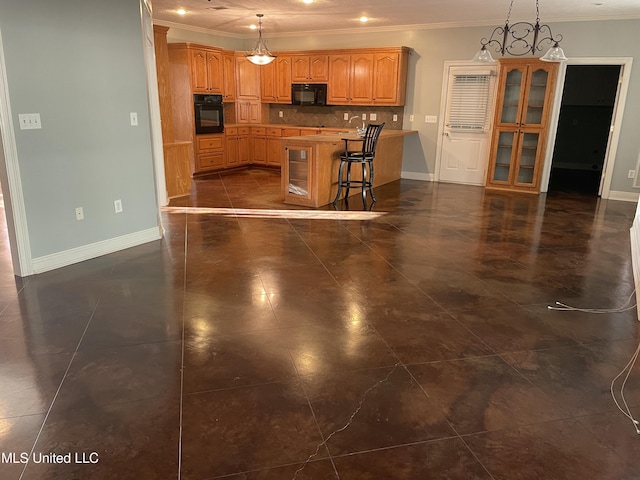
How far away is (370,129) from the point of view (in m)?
6.39

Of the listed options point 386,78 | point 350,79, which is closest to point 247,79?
point 350,79

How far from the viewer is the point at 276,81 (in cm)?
961

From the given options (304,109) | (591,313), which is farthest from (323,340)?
(304,109)

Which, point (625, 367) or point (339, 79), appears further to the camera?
point (339, 79)

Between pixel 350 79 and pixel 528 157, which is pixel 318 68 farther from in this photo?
pixel 528 157

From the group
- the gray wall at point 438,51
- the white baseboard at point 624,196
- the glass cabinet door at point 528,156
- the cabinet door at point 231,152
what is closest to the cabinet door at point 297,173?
the gray wall at point 438,51

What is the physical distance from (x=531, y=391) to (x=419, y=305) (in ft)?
3.63

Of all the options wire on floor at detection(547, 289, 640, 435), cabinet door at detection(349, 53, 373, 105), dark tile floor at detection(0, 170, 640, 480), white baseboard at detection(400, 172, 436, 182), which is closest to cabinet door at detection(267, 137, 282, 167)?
cabinet door at detection(349, 53, 373, 105)

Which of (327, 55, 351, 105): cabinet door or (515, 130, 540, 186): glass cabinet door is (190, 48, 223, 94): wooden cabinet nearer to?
(327, 55, 351, 105): cabinet door

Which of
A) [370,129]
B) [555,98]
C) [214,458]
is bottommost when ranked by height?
[214,458]

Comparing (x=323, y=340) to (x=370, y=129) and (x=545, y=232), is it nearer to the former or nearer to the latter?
(x=545, y=232)

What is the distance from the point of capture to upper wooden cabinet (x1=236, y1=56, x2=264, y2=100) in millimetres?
9539

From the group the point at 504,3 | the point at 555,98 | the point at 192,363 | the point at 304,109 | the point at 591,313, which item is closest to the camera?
the point at 192,363

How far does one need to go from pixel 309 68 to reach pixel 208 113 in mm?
2108
